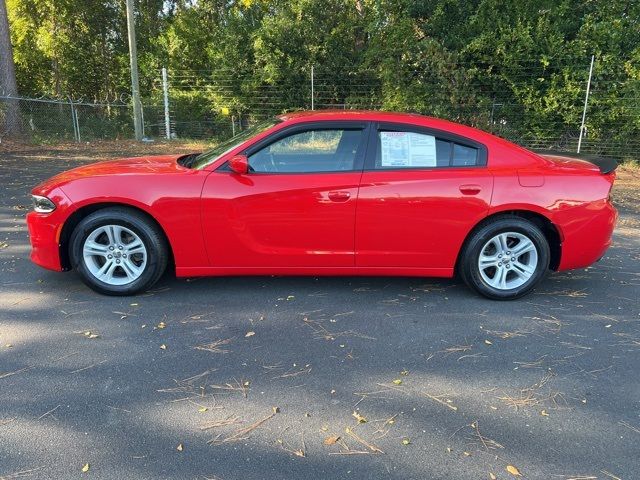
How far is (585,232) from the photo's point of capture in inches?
168

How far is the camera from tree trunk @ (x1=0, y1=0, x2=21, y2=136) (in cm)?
1452

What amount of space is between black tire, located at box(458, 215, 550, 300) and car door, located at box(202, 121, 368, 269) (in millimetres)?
978

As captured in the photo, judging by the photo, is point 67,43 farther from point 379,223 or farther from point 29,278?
point 379,223

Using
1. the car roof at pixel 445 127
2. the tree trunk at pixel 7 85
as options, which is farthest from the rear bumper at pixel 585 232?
the tree trunk at pixel 7 85

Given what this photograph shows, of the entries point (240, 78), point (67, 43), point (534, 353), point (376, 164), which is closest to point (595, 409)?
point (534, 353)

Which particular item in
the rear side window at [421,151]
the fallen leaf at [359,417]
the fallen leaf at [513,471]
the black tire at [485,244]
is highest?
the rear side window at [421,151]

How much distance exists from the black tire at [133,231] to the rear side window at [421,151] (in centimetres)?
194

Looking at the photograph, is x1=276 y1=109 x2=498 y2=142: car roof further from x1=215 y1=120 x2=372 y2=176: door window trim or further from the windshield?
the windshield

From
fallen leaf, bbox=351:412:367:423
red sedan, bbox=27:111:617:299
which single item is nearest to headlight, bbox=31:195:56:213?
red sedan, bbox=27:111:617:299

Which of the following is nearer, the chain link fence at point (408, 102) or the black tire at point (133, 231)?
the black tire at point (133, 231)

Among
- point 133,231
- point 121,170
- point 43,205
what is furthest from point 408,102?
point 43,205

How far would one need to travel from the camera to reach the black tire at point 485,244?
4.26m

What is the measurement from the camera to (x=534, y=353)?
11.4 feet

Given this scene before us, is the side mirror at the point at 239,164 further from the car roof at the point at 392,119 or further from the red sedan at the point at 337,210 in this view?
the car roof at the point at 392,119
